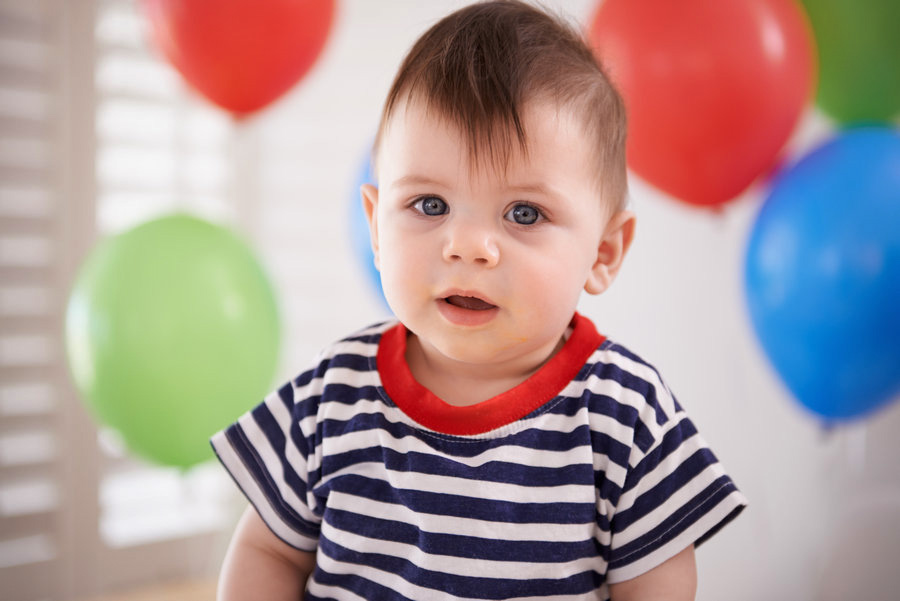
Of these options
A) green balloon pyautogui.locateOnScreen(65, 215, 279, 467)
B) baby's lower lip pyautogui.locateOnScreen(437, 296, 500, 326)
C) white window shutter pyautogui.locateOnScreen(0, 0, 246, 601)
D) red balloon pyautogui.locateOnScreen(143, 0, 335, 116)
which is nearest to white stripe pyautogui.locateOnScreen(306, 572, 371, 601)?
baby's lower lip pyautogui.locateOnScreen(437, 296, 500, 326)

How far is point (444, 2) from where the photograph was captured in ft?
6.89

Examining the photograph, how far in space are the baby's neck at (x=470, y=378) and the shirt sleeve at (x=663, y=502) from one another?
0.14 meters

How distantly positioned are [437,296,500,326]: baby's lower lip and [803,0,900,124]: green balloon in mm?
903

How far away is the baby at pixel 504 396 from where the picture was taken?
75 cm

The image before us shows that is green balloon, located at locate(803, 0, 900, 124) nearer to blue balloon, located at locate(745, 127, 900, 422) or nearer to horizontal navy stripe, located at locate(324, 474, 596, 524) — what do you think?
blue balloon, located at locate(745, 127, 900, 422)

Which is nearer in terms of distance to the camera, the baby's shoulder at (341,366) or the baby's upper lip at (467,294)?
the baby's upper lip at (467,294)

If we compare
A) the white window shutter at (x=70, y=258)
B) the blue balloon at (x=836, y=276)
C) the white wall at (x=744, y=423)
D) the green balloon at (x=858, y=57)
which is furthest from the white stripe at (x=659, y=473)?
the white window shutter at (x=70, y=258)

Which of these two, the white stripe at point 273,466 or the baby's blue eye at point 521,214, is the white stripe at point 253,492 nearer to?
the white stripe at point 273,466

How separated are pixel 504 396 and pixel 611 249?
0.21 meters

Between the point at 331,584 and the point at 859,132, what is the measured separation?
1.05 metres

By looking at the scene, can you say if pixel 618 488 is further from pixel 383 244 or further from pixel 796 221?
pixel 796 221

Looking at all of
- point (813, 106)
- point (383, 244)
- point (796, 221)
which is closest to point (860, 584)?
point (796, 221)

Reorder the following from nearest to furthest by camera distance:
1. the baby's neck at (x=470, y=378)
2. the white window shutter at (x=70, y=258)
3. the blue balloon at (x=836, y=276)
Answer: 1. the baby's neck at (x=470, y=378)
2. the blue balloon at (x=836, y=276)
3. the white window shutter at (x=70, y=258)

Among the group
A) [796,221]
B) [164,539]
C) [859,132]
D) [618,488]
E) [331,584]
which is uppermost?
[859,132]
